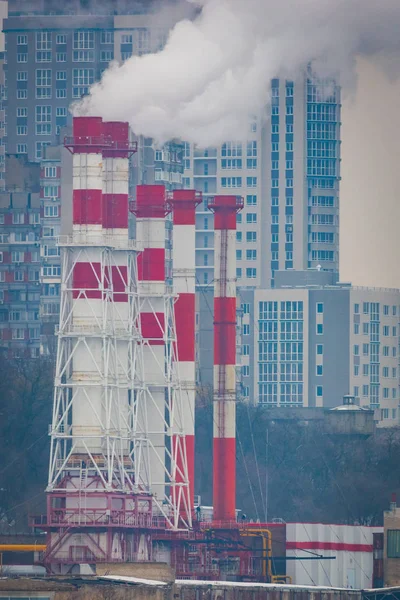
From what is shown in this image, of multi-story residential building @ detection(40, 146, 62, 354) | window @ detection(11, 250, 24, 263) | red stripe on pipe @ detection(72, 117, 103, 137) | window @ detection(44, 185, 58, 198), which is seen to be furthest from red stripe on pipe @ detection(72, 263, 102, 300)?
window @ detection(11, 250, 24, 263)

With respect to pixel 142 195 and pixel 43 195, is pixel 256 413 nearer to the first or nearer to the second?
pixel 43 195

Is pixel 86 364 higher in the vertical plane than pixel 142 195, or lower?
lower

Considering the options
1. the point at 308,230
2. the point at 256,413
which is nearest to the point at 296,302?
the point at 308,230

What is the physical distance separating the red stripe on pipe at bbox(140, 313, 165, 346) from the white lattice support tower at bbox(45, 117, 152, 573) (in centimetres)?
458

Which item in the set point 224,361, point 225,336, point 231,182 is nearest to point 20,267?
point 231,182

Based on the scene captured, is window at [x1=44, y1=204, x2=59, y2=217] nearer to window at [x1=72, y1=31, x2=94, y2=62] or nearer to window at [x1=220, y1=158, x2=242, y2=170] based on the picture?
window at [x1=220, y1=158, x2=242, y2=170]

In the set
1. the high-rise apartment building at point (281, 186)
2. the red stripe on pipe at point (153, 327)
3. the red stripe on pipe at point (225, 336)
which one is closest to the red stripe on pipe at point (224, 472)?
the red stripe on pipe at point (225, 336)

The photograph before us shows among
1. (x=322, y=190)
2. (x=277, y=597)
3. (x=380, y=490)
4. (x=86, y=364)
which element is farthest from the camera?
(x=322, y=190)

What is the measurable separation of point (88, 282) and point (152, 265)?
729 centimetres

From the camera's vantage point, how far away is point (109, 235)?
83500mm

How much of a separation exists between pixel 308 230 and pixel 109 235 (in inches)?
3182

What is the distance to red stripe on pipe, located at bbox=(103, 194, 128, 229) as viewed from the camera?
83.8 meters

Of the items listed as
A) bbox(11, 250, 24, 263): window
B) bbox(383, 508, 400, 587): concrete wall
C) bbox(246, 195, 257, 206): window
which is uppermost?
bbox(246, 195, 257, 206): window

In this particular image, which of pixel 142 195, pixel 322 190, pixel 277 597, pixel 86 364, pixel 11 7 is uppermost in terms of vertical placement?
pixel 11 7
